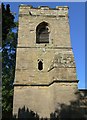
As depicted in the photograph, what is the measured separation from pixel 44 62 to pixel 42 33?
8.42ft

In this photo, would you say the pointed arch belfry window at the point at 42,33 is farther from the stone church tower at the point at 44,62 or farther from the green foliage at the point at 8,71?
the green foliage at the point at 8,71

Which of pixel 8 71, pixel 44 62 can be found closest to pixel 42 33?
pixel 44 62

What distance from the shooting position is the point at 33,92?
47.6 ft

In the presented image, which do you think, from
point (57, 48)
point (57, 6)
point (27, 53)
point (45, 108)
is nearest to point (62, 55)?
point (57, 48)

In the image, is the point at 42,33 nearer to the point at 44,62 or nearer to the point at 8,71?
the point at 44,62

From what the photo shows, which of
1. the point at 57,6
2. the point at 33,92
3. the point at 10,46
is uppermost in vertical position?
the point at 57,6

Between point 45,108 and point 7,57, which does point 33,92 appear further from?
point 7,57

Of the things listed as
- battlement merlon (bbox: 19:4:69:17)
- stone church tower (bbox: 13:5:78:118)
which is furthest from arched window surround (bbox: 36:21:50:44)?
battlement merlon (bbox: 19:4:69:17)

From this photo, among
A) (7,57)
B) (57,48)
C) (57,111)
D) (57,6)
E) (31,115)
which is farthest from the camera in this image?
(7,57)

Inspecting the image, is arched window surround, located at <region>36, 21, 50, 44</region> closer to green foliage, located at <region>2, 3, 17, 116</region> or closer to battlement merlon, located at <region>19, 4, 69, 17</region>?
battlement merlon, located at <region>19, 4, 69, 17</region>

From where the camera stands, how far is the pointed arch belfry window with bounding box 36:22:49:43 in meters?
16.9

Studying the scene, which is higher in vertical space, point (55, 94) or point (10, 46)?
point (10, 46)

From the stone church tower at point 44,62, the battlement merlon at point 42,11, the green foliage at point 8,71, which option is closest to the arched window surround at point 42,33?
the stone church tower at point 44,62

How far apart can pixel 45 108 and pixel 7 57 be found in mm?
8649
